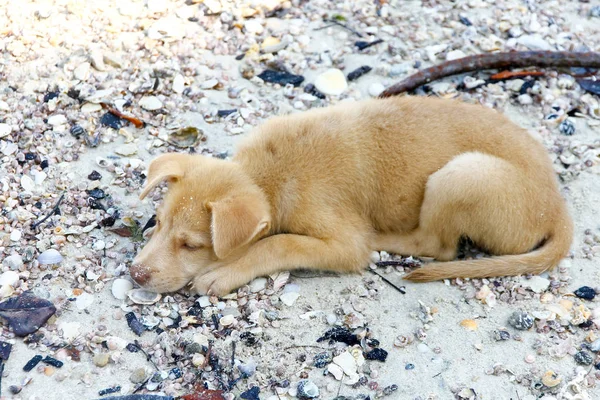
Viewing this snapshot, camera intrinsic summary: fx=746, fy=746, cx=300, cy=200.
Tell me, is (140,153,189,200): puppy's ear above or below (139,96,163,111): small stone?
above

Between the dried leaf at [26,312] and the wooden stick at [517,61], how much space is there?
3957 mm

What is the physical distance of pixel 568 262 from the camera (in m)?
5.48

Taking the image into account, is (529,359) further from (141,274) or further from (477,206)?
(141,274)

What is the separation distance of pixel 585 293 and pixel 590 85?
8.43ft

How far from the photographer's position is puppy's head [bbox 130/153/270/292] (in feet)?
15.7

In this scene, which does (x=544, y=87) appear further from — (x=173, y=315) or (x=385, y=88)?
(x=173, y=315)

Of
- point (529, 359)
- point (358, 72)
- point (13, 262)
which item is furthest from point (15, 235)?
point (529, 359)

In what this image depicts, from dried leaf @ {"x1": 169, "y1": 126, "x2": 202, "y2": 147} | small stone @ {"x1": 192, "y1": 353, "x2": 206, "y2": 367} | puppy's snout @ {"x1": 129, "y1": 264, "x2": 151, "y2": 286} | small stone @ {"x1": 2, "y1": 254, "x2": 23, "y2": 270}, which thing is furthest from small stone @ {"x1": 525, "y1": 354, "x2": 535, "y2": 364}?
small stone @ {"x1": 2, "y1": 254, "x2": 23, "y2": 270}

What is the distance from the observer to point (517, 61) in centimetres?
700

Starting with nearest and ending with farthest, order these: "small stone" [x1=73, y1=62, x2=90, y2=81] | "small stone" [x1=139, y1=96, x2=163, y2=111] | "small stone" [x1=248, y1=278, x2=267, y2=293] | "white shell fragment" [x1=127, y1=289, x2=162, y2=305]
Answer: "white shell fragment" [x1=127, y1=289, x2=162, y2=305]
"small stone" [x1=248, y1=278, x2=267, y2=293]
"small stone" [x1=139, y1=96, x2=163, y2=111]
"small stone" [x1=73, y1=62, x2=90, y2=81]

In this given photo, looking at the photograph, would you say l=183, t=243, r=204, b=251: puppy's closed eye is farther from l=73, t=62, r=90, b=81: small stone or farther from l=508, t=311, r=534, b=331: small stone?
l=73, t=62, r=90, b=81: small stone

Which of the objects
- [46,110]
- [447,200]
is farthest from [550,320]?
[46,110]

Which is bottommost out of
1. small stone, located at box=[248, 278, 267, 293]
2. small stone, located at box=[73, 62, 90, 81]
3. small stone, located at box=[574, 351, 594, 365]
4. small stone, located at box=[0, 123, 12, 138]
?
small stone, located at box=[574, 351, 594, 365]

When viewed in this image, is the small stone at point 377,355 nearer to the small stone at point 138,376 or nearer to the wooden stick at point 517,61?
the small stone at point 138,376
